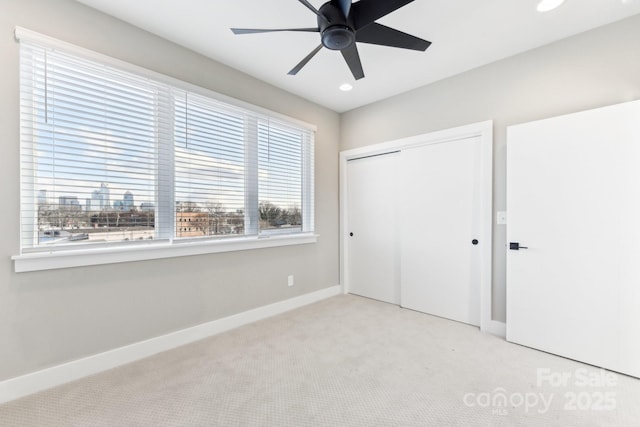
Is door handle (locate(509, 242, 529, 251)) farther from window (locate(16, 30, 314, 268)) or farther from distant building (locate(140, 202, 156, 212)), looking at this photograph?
distant building (locate(140, 202, 156, 212))

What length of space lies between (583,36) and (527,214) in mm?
1546

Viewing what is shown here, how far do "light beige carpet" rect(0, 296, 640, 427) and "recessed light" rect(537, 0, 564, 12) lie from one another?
2658mm

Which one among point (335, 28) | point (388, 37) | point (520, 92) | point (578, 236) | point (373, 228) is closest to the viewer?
point (335, 28)

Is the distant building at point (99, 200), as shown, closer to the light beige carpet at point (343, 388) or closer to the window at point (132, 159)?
the window at point (132, 159)

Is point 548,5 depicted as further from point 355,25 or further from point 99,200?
point 99,200

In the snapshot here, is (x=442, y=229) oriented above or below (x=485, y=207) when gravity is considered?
below

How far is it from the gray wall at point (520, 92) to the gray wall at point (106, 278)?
1.66 metres

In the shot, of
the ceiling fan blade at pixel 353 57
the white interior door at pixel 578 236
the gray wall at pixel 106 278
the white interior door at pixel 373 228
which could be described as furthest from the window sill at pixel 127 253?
the white interior door at pixel 578 236

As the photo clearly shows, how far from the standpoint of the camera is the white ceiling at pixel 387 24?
208cm

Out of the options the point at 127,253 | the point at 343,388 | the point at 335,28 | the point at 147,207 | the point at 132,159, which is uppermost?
the point at 335,28

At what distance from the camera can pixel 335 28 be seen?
1.66 meters

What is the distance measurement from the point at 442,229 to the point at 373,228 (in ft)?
3.15

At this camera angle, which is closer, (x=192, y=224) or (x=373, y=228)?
(x=192, y=224)

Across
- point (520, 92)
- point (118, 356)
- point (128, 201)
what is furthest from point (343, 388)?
point (520, 92)
